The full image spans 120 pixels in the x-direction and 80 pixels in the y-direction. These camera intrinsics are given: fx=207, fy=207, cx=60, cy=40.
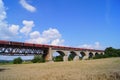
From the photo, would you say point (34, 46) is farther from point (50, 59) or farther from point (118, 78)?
point (118, 78)

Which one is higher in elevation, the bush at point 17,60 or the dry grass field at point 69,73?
the bush at point 17,60

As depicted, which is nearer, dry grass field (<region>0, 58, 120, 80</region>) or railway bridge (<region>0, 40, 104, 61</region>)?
dry grass field (<region>0, 58, 120, 80</region>)

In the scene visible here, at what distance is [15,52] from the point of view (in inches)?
2795

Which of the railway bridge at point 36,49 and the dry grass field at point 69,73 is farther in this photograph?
the railway bridge at point 36,49

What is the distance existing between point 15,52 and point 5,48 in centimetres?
469

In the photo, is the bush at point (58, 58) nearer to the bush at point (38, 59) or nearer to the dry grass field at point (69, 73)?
the bush at point (38, 59)

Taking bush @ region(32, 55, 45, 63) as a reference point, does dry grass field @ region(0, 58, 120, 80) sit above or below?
below

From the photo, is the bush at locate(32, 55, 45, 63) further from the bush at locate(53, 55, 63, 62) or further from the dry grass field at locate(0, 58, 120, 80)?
the dry grass field at locate(0, 58, 120, 80)

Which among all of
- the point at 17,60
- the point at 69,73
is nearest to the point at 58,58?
the point at 17,60

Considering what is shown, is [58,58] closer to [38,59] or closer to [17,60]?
[38,59]

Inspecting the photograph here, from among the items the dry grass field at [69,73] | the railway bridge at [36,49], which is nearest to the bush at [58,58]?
the railway bridge at [36,49]

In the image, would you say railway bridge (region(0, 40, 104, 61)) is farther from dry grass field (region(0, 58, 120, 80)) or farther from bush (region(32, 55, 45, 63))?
dry grass field (region(0, 58, 120, 80))

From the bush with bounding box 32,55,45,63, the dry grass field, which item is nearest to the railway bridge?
the bush with bounding box 32,55,45,63

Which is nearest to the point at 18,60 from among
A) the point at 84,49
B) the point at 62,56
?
the point at 62,56
